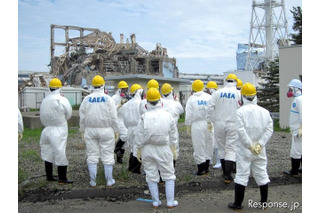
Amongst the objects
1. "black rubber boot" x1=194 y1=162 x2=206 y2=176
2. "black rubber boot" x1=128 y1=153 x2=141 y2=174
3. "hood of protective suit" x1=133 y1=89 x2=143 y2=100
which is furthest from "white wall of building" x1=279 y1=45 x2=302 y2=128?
"black rubber boot" x1=128 y1=153 x2=141 y2=174

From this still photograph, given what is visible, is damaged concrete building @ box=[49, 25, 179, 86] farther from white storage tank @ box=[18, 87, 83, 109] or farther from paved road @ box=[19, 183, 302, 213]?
paved road @ box=[19, 183, 302, 213]

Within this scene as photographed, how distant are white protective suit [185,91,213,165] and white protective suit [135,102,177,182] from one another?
1.80 metres

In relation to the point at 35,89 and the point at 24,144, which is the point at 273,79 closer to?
the point at 24,144

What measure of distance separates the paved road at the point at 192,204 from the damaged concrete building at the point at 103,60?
2551 cm

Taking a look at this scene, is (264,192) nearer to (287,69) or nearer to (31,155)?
(31,155)

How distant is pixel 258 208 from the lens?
16.4ft

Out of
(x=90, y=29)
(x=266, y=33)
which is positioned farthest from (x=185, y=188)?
(x=90, y=29)

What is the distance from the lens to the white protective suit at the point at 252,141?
4773mm

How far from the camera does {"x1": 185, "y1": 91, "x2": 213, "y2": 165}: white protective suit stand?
22.2ft

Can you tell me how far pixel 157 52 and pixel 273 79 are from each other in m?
15.9

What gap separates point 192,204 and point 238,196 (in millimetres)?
848

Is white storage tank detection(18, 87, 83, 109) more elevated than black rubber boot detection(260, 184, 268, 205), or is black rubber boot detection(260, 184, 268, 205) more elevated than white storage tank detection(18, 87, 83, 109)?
white storage tank detection(18, 87, 83, 109)

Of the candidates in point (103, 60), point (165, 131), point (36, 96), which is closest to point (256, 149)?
point (165, 131)

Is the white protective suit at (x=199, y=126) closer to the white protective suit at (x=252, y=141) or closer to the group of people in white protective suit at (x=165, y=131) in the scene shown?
the group of people in white protective suit at (x=165, y=131)
